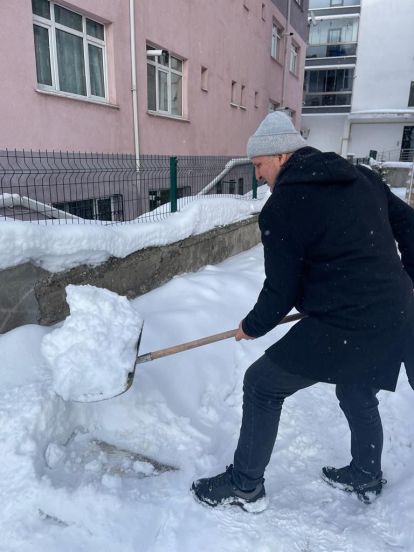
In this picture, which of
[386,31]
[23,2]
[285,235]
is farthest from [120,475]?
[386,31]

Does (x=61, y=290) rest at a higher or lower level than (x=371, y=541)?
higher

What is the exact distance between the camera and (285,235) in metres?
1.51

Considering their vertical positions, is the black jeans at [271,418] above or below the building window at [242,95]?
below

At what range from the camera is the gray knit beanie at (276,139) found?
1.68 m

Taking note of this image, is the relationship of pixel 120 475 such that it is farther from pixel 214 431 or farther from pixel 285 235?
pixel 285 235

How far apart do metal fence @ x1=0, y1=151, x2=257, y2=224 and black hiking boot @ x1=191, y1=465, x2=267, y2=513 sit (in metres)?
2.30

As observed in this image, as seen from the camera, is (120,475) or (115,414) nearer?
(120,475)

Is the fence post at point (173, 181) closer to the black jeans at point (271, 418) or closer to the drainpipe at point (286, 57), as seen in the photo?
the black jeans at point (271, 418)

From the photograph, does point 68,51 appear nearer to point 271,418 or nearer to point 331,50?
point 271,418

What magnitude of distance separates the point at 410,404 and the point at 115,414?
1894mm

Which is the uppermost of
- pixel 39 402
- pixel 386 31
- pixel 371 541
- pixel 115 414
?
pixel 386 31

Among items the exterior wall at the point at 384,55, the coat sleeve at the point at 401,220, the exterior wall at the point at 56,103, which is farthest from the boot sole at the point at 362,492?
the exterior wall at the point at 384,55

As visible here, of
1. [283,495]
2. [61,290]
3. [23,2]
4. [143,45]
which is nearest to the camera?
[283,495]

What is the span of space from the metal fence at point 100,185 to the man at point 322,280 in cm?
224
